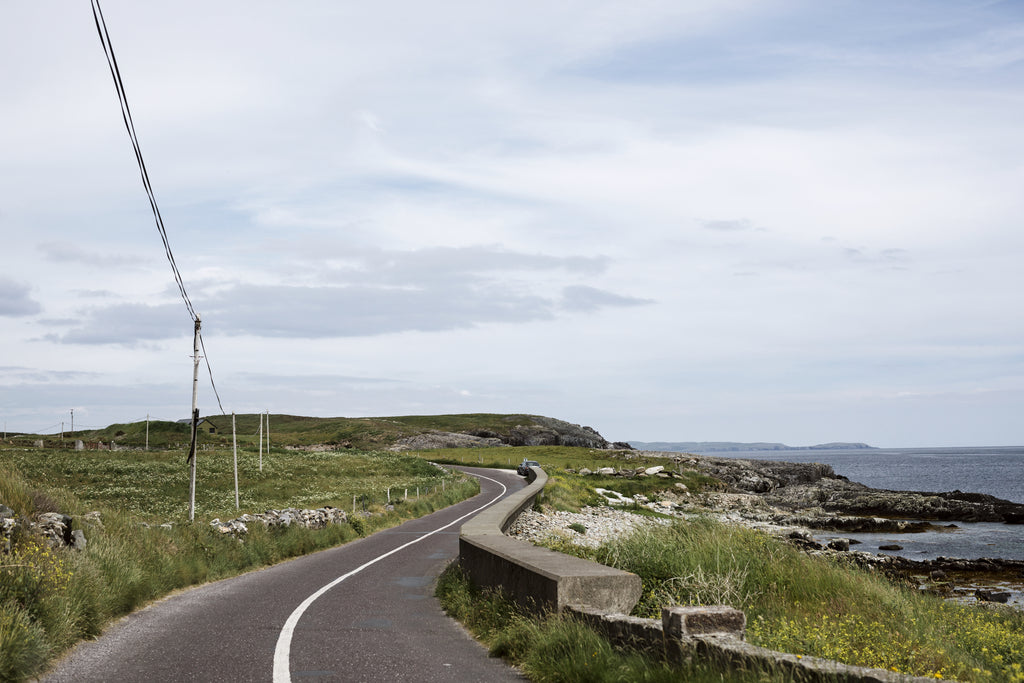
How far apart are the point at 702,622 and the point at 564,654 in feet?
5.17

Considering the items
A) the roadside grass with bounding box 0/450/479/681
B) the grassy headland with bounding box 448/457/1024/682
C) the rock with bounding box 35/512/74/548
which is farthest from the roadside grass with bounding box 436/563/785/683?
the rock with bounding box 35/512/74/548

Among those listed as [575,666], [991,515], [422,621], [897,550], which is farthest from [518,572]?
[991,515]

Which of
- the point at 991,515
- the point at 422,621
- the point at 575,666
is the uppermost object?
the point at 575,666

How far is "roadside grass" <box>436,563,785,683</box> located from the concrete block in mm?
265

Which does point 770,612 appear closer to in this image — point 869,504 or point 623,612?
point 623,612

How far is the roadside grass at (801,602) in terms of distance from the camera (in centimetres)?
736

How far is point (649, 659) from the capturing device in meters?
6.70

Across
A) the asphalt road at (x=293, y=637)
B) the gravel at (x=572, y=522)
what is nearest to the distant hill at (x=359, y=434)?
the gravel at (x=572, y=522)

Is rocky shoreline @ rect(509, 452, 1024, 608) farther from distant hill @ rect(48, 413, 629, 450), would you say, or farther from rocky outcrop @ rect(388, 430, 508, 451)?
distant hill @ rect(48, 413, 629, 450)

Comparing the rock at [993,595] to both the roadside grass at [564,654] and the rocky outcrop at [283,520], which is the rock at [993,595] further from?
the roadside grass at [564,654]

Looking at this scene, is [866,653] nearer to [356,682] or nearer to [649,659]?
[649,659]

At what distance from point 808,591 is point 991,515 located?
5677 cm

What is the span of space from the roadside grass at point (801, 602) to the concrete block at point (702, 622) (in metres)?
0.55

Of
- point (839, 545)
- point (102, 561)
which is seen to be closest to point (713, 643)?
point (102, 561)
